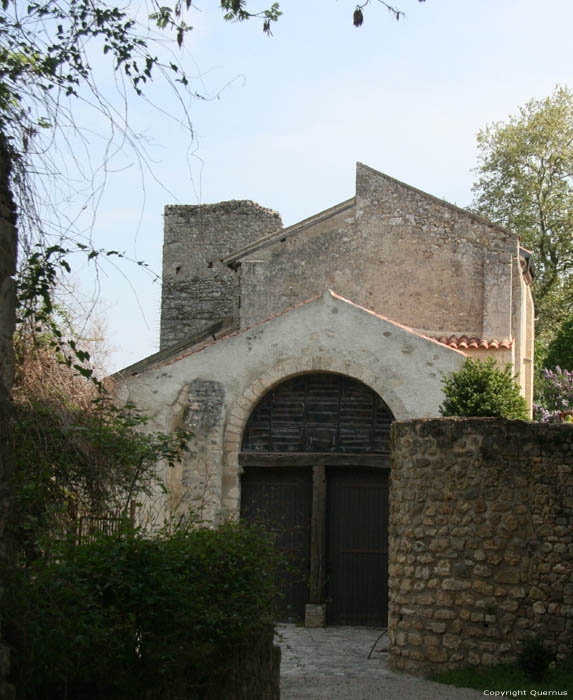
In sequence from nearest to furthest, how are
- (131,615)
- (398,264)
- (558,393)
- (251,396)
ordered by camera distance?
(131,615) < (251,396) < (398,264) < (558,393)

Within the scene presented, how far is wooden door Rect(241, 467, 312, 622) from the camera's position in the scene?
14164 mm

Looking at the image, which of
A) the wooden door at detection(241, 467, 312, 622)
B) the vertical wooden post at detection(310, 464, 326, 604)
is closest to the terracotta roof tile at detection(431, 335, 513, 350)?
the vertical wooden post at detection(310, 464, 326, 604)

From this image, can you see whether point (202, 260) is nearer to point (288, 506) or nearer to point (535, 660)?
point (288, 506)

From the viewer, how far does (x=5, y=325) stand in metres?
3.91

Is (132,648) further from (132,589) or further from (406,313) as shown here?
(406,313)

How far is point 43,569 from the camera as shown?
4.65 m

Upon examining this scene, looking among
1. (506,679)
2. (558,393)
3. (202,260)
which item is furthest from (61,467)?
(202,260)

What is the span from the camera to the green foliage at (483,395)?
1205 centimetres

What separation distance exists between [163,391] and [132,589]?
9.43 m

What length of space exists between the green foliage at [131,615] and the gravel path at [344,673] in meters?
1.24

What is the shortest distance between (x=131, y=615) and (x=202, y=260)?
62.1 ft

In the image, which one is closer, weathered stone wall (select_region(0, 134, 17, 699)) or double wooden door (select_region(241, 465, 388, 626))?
weathered stone wall (select_region(0, 134, 17, 699))

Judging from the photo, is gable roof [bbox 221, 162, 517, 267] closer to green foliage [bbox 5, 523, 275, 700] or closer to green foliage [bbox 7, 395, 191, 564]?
green foliage [bbox 7, 395, 191, 564]

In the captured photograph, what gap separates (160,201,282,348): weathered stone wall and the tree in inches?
322
